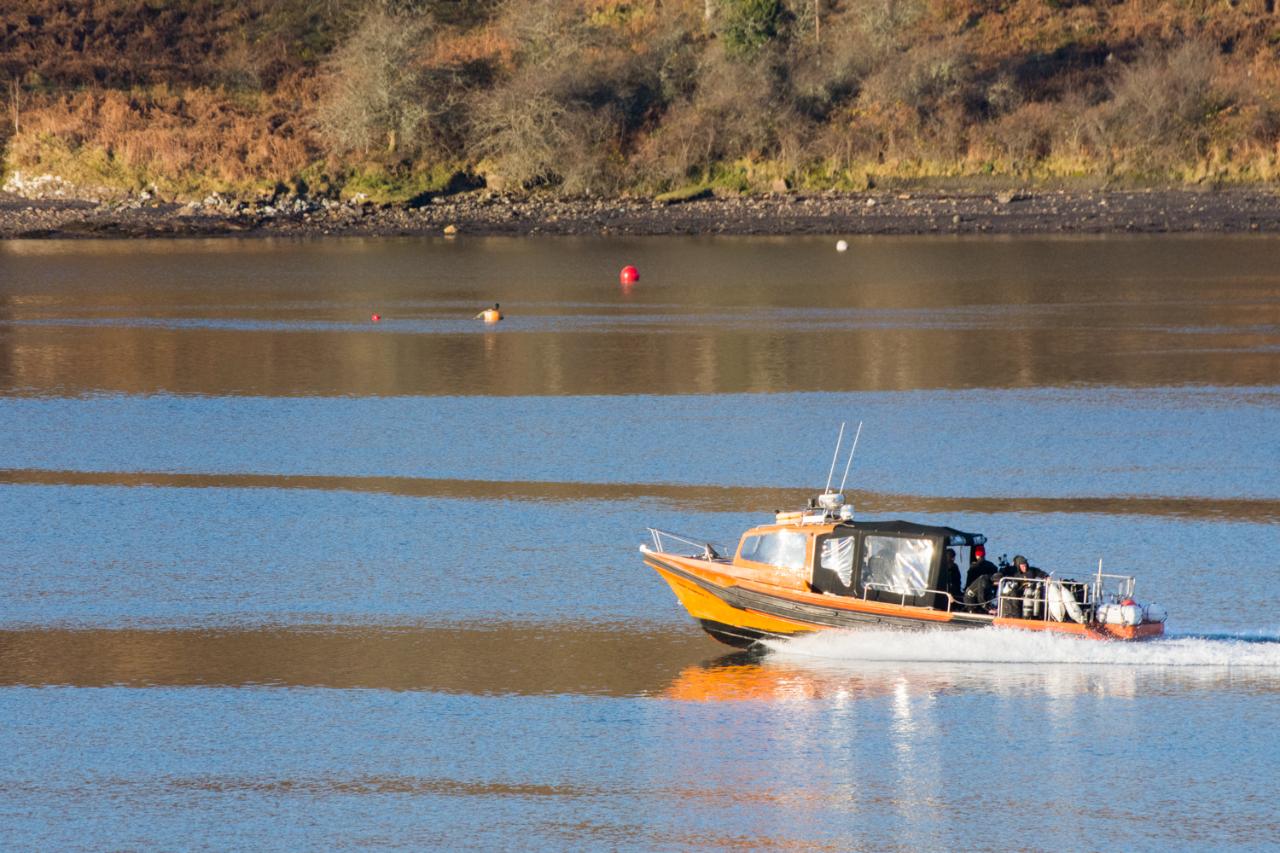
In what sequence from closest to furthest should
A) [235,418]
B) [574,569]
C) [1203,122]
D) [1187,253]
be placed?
[574,569] → [235,418] → [1187,253] → [1203,122]

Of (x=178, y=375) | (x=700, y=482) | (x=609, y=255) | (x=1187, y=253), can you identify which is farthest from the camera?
(x=609, y=255)

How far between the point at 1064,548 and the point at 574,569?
6346 millimetres

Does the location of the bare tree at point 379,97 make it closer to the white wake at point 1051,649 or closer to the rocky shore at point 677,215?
the rocky shore at point 677,215

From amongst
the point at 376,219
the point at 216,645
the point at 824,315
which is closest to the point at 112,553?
the point at 216,645

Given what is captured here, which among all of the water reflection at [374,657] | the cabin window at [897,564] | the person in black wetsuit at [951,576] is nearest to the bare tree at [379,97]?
the water reflection at [374,657]

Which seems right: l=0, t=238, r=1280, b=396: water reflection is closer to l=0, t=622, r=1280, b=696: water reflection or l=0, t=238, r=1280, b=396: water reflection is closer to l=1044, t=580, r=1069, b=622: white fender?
l=0, t=622, r=1280, b=696: water reflection

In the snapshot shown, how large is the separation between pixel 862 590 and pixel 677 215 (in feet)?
186

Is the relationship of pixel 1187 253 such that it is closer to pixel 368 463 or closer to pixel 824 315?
pixel 824 315

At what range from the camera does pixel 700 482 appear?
27.5m

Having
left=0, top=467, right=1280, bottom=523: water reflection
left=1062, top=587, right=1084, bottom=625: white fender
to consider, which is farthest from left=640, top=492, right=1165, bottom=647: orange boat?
left=0, top=467, right=1280, bottom=523: water reflection

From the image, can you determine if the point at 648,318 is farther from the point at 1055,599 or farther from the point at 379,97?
the point at 379,97

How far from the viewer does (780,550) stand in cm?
1934

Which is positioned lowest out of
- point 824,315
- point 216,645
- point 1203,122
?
point 216,645

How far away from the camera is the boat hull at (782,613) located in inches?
727
